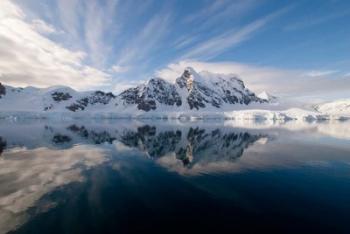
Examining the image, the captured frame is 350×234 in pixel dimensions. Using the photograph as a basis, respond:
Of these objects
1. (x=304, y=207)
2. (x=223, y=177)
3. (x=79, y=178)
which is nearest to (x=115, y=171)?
(x=79, y=178)

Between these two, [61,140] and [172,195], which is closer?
[172,195]

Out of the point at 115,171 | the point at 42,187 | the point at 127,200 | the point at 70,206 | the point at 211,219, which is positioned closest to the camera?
the point at 211,219

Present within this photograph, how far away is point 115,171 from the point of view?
26344 mm

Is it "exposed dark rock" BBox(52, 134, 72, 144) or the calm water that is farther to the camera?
"exposed dark rock" BBox(52, 134, 72, 144)

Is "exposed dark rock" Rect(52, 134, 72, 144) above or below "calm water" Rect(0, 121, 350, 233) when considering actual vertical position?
above

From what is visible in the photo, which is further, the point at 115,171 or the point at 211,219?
the point at 115,171

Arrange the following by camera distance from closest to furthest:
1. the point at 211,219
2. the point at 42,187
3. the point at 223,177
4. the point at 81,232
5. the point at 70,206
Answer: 1. the point at 81,232
2. the point at 211,219
3. the point at 70,206
4. the point at 42,187
5. the point at 223,177

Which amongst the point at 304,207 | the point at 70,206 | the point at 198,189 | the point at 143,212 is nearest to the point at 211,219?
the point at 143,212

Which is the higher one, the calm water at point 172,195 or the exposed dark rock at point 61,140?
the exposed dark rock at point 61,140

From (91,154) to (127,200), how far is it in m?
20.6

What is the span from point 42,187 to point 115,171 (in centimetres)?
774

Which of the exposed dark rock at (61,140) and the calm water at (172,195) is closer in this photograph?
the calm water at (172,195)

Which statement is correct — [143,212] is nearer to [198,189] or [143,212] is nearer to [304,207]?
[198,189]

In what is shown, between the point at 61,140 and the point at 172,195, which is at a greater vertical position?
the point at 61,140
